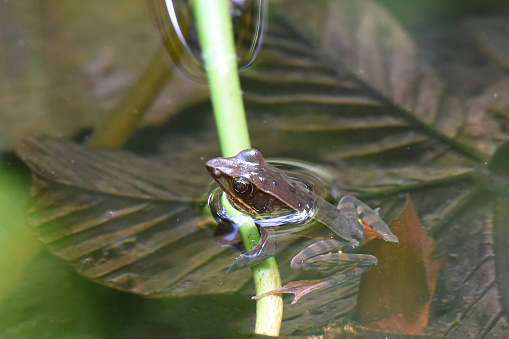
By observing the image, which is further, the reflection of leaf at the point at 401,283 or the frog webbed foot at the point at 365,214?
the frog webbed foot at the point at 365,214

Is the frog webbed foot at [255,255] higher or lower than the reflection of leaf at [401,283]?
higher

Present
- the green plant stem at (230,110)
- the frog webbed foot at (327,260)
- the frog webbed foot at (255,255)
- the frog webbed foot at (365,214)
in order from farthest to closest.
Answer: the frog webbed foot at (365,214), the frog webbed foot at (327,260), the frog webbed foot at (255,255), the green plant stem at (230,110)

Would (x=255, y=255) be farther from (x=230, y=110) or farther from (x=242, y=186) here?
(x=230, y=110)

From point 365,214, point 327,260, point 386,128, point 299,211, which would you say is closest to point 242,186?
point 299,211

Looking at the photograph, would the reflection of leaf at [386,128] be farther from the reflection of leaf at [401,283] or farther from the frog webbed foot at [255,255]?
the frog webbed foot at [255,255]

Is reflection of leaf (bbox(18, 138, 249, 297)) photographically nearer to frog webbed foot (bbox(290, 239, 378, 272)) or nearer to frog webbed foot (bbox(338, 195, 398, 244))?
frog webbed foot (bbox(290, 239, 378, 272))

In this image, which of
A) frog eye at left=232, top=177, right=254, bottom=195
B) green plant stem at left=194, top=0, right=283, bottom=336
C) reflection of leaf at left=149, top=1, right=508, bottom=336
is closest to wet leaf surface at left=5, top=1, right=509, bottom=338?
reflection of leaf at left=149, top=1, right=508, bottom=336

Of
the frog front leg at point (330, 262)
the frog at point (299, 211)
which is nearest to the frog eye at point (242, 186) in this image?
the frog at point (299, 211)
